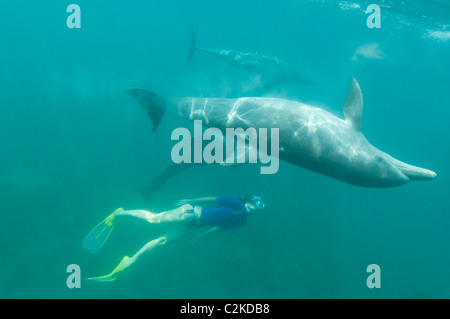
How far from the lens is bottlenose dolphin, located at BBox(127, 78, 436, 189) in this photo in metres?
7.02

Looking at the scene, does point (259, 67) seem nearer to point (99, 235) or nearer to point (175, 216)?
point (175, 216)

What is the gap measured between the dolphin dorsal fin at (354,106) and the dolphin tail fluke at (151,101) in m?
6.40

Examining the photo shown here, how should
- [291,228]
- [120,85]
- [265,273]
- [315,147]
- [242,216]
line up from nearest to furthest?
1. [315,147]
2. [242,216]
3. [265,273]
4. [291,228]
5. [120,85]

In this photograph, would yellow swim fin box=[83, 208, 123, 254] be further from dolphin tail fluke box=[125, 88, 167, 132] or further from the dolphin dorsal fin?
the dolphin dorsal fin

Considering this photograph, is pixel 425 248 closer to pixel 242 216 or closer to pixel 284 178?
pixel 284 178

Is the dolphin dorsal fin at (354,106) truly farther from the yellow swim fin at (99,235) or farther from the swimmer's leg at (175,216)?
the yellow swim fin at (99,235)

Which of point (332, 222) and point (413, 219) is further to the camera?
point (413, 219)

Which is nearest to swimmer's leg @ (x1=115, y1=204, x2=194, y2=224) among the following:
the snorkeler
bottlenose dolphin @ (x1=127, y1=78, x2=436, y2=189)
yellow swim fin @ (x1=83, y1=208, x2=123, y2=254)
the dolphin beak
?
the snorkeler

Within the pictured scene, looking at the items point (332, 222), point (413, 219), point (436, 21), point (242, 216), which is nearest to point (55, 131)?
point (242, 216)

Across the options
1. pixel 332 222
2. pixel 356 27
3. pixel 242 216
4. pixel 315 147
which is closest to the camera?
pixel 315 147

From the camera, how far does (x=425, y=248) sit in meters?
17.0

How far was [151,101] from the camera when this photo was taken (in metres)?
10.1

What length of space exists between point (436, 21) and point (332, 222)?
22.1m

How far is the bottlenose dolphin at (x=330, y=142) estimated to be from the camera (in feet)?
23.0
